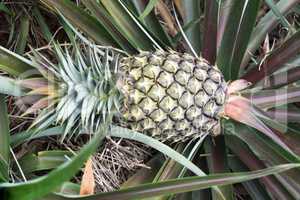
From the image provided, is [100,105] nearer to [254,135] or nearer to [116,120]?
[116,120]

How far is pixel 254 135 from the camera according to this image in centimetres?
102

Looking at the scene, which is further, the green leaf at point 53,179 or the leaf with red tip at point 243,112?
the leaf with red tip at point 243,112

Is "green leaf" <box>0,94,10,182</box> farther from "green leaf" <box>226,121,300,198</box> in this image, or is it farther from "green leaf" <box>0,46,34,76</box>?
"green leaf" <box>226,121,300,198</box>

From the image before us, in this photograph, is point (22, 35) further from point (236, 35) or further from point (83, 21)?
point (236, 35)

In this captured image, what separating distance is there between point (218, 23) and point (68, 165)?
0.64m

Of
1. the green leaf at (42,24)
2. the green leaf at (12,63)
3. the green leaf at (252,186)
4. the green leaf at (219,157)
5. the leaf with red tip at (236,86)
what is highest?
the green leaf at (42,24)

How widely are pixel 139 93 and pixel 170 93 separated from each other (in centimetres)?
7

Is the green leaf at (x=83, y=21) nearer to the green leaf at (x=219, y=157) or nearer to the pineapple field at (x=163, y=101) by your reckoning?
the pineapple field at (x=163, y=101)

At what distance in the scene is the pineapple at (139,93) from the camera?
0.79m

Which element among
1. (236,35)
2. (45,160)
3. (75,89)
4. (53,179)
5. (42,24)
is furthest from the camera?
(42,24)

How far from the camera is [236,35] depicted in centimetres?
101

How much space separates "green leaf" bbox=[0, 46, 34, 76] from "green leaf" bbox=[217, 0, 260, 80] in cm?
41

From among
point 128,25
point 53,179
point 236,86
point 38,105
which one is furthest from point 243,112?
point 53,179

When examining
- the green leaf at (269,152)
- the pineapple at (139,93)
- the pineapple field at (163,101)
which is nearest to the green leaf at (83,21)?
the pineapple field at (163,101)
